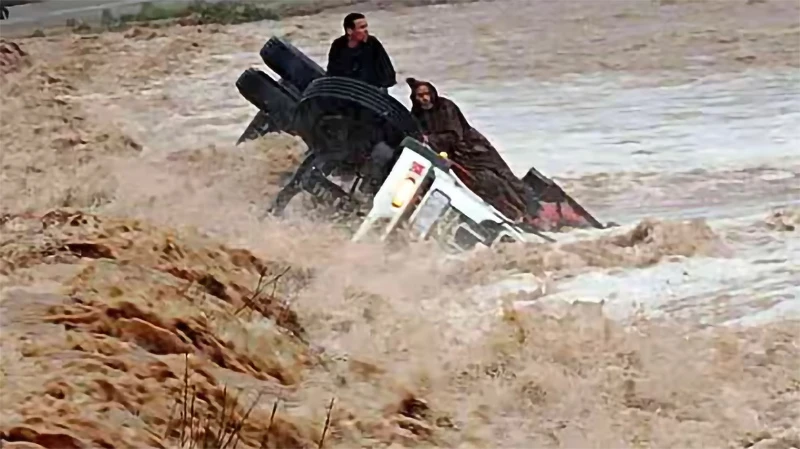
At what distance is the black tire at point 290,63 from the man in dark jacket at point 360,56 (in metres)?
0.04

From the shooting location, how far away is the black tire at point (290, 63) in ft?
9.04

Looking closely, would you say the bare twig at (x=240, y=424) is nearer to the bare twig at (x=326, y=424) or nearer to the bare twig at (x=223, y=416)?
the bare twig at (x=223, y=416)

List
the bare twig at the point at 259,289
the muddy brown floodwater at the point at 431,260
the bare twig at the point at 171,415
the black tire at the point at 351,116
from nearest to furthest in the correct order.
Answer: the bare twig at the point at 171,415
the muddy brown floodwater at the point at 431,260
the bare twig at the point at 259,289
the black tire at the point at 351,116

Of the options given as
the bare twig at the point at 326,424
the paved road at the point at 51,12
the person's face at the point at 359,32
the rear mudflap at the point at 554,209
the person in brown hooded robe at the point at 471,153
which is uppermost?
the paved road at the point at 51,12

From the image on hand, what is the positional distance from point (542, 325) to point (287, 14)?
3.09 ft

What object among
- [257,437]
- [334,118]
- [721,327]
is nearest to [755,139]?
[721,327]

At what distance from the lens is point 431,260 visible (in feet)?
8.76

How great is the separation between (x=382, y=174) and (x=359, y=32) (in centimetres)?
35

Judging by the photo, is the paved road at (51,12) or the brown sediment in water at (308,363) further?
the paved road at (51,12)

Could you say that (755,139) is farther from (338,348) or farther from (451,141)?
(338,348)

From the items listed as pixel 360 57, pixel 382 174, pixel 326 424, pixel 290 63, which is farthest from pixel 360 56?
pixel 326 424

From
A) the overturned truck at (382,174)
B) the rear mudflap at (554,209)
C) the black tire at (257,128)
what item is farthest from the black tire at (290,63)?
the rear mudflap at (554,209)

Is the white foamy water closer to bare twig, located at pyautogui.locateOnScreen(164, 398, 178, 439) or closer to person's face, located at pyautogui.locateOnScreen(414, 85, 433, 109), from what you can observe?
person's face, located at pyautogui.locateOnScreen(414, 85, 433, 109)

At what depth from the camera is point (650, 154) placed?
9.15 ft
